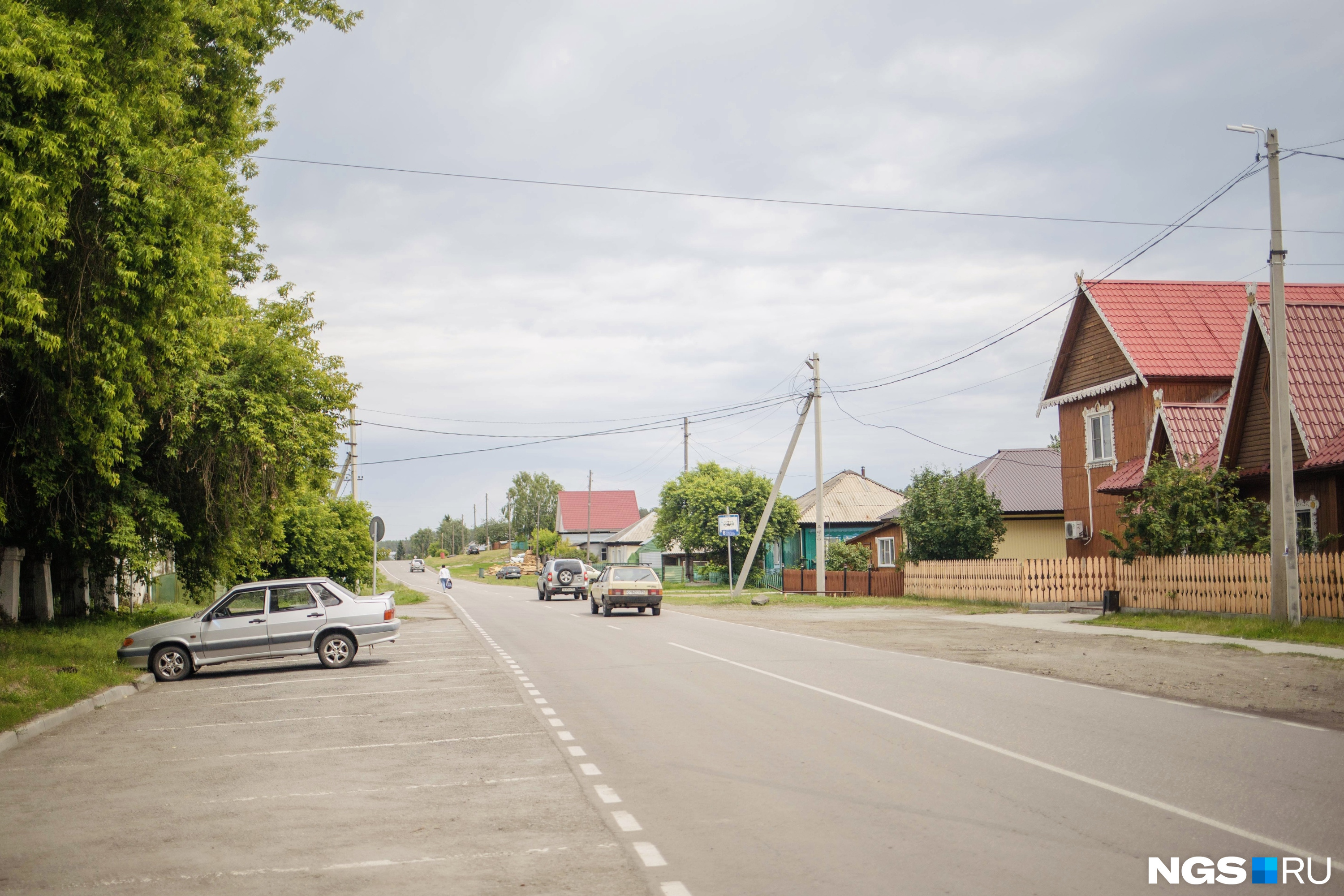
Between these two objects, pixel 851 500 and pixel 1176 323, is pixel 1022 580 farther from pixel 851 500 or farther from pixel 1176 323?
pixel 851 500

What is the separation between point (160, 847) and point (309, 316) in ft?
66.2

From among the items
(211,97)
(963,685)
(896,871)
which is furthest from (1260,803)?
(211,97)

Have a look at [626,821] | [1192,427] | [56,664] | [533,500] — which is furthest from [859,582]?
[533,500]

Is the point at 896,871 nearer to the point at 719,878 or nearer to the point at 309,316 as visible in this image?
the point at 719,878

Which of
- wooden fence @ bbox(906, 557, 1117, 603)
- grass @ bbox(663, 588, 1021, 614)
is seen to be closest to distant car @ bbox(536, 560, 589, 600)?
grass @ bbox(663, 588, 1021, 614)

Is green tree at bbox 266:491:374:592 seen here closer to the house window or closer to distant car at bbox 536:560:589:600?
distant car at bbox 536:560:589:600

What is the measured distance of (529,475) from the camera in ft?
497

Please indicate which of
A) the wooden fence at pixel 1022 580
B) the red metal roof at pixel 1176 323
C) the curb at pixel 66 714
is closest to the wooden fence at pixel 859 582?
the wooden fence at pixel 1022 580

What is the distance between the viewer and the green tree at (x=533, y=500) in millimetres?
150875

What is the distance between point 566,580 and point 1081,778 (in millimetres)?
42830

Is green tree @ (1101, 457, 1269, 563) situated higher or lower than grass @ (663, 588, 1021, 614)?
higher

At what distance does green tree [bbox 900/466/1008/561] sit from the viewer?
39438mm

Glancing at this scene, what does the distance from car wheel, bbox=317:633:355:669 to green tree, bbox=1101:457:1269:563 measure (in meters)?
19.1

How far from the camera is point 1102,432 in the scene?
36.1 meters
